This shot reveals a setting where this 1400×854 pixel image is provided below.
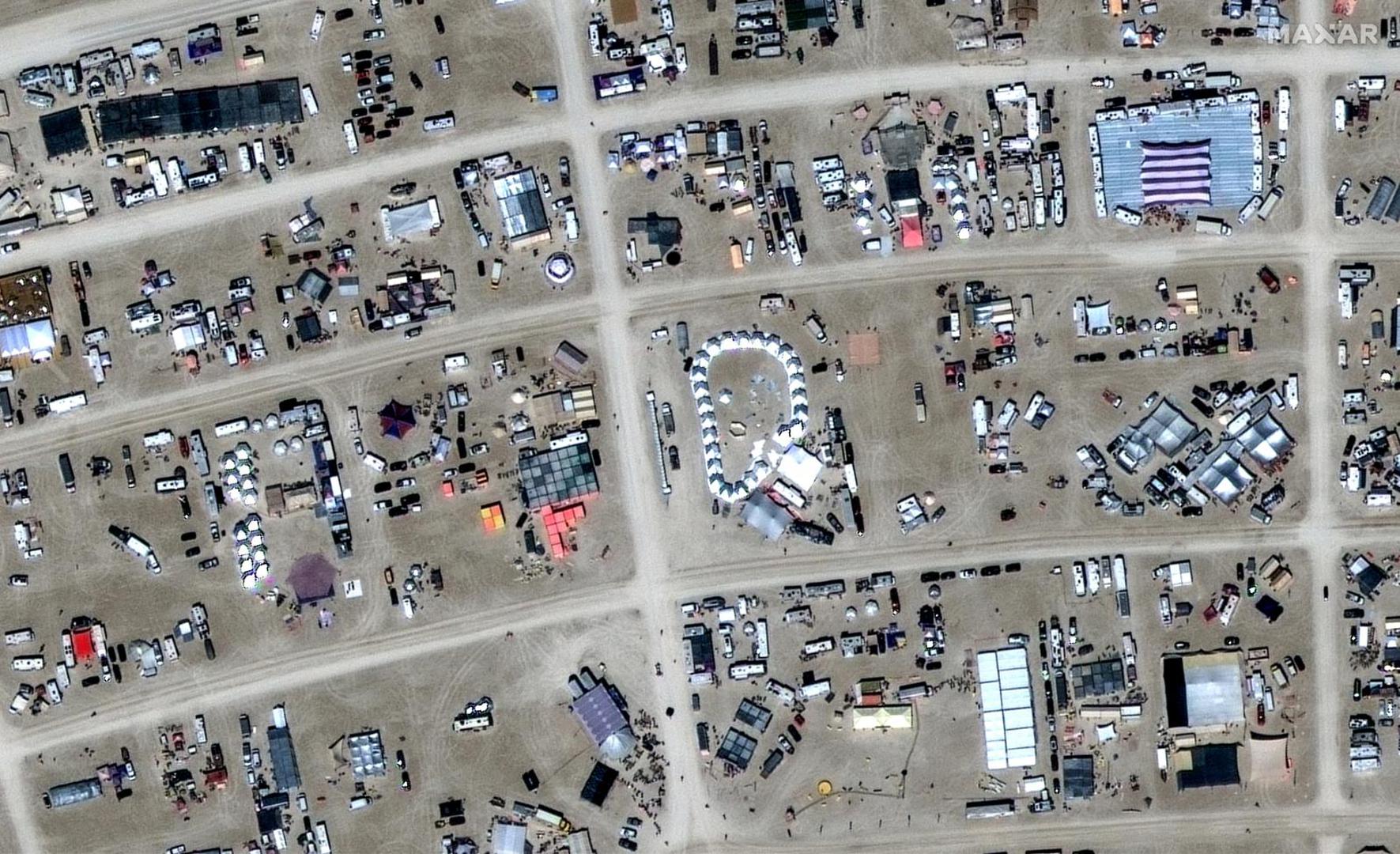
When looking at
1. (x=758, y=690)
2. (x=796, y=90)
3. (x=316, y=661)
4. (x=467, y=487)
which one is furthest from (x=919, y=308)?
(x=316, y=661)

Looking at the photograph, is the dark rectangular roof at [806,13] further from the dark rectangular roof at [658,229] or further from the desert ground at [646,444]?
the dark rectangular roof at [658,229]

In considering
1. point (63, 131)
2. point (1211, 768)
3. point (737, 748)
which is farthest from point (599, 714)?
point (63, 131)

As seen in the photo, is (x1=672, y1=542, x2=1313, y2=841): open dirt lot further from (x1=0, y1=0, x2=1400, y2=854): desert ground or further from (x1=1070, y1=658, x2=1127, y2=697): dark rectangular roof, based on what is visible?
(x1=1070, y1=658, x2=1127, y2=697): dark rectangular roof

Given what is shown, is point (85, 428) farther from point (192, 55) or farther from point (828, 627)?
point (828, 627)

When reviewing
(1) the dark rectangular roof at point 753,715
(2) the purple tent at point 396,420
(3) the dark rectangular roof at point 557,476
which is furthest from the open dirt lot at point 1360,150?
(2) the purple tent at point 396,420

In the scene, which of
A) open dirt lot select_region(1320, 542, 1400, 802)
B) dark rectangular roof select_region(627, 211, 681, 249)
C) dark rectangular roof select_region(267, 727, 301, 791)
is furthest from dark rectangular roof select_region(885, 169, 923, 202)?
dark rectangular roof select_region(267, 727, 301, 791)

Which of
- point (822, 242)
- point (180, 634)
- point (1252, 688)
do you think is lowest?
point (1252, 688)

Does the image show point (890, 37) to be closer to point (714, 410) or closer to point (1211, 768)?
point (714, 410)
